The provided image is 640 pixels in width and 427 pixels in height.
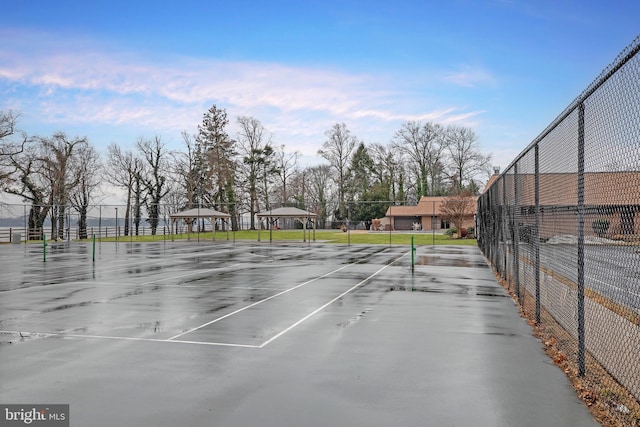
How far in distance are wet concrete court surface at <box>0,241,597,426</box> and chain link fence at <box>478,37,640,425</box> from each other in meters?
0.58

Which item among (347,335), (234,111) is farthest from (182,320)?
(234,111)

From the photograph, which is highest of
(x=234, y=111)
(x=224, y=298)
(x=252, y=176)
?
(x=234, y=111)

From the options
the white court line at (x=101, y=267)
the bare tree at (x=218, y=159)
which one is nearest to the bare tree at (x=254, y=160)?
the bare tree at (x=218, y=159)

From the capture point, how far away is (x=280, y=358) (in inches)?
266

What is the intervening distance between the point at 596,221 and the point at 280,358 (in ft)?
13.2

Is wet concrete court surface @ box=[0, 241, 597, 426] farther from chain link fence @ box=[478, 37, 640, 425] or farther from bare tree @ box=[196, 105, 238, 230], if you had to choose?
→ bare tree @ box=[196, 105, 238, 230]

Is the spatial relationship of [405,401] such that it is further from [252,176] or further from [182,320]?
[252,176]

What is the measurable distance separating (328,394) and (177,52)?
24.7m

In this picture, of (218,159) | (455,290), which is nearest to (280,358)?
(455,290)

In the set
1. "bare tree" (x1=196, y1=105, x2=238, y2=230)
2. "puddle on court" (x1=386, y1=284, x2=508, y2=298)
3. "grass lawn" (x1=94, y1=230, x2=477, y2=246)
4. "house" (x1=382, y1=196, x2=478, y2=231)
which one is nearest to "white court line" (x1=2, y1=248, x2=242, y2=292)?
"puddle on court" (x1=386, y1=284, x2=508, y2=298)

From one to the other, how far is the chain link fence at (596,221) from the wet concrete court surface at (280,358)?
575mm

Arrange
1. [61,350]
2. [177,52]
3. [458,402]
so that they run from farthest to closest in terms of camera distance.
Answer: [177,52] → [61,350] → [458,402]

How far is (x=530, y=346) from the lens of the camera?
7.36 metres

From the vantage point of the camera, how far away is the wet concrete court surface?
4879 millimetres
